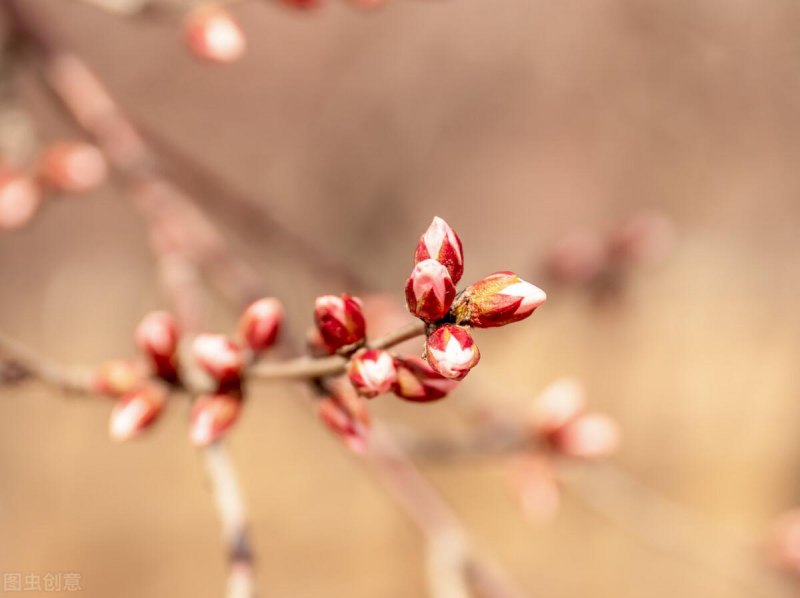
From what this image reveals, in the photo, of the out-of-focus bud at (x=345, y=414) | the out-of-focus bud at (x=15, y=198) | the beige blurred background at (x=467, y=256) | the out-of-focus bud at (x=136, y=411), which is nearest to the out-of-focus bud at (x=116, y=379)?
the out-of-focus bud at (x=136, y=411)

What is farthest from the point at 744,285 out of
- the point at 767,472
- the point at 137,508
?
the point at 137,508

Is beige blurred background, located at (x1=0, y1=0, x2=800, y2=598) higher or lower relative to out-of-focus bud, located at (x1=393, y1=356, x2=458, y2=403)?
higher

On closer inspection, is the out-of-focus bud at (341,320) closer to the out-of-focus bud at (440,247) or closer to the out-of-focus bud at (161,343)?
the out-of-focus bud at (440,247)

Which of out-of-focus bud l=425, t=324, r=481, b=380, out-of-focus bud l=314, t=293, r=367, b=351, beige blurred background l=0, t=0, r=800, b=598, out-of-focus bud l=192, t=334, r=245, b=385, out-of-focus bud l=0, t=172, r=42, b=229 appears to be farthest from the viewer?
beige blurred background l=0, t=0, r=800, b=598

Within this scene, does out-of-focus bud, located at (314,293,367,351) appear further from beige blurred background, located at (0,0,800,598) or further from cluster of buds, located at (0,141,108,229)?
beige blurred background, located at (0,0,800,598)

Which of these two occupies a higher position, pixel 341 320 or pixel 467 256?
pixel 467 256

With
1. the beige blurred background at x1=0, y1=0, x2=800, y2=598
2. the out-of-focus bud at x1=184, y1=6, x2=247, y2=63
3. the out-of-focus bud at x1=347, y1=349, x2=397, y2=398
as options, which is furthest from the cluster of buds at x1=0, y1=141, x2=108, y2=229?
the beige blurred background at x1=0, y1=0, x2=800, y2=598

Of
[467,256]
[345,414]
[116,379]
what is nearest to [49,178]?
[116,379]

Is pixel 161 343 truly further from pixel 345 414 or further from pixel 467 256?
pixel 467 256
